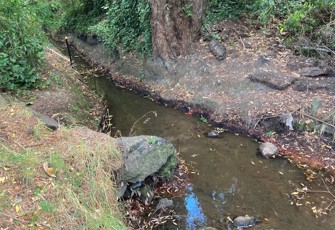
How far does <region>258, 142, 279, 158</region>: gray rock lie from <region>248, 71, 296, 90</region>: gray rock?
74.4 inches

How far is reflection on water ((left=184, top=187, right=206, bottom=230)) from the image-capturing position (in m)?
4.98

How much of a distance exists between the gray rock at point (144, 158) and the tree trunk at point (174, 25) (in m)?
4.88

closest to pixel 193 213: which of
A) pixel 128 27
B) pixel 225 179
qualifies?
pixel 225 179

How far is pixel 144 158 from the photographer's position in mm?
A: 5387

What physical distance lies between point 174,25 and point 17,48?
4415 millimetres

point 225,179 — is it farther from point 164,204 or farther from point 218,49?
point 218,49

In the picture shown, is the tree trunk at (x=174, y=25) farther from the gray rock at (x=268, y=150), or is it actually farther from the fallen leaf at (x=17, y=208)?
the fallen leaf at (x=17, y=208)

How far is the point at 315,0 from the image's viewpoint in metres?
8.54

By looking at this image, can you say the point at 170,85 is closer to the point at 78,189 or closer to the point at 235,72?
the point at 235,72

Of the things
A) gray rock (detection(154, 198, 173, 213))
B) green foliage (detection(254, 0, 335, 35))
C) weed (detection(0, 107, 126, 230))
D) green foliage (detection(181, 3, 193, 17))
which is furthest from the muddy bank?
weed (detection(0, 107, 126, 230))

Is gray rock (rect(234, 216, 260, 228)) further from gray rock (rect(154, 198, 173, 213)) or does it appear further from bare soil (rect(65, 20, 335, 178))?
bare soil (rect(65, 20, 335, 178))

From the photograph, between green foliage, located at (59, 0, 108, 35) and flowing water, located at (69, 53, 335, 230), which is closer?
flowing water, located at (69, 53, 335, 230)

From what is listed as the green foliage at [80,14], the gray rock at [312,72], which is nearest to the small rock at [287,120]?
the gray rock at [312,72]

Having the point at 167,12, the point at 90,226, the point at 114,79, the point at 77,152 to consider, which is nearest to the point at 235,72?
the point at 167,12
